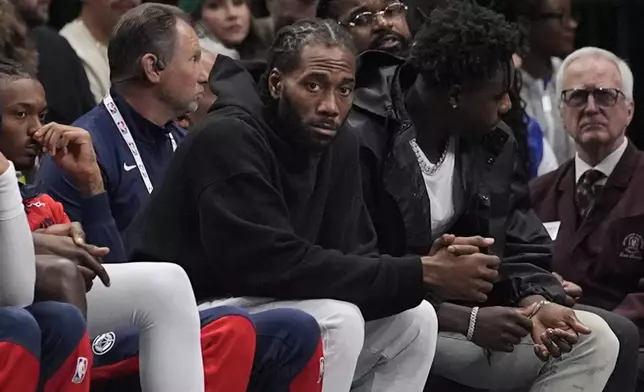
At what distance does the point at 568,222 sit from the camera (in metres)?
5.21

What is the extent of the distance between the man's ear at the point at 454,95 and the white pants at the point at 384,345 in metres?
0.71

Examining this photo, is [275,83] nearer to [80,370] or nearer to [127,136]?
[127,136]

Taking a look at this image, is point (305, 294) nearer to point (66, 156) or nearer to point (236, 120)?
point (236, 120)

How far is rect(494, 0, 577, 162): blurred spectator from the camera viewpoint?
246 inches

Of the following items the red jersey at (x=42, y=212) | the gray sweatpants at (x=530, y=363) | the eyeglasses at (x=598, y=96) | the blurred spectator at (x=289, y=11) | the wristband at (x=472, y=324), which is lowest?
the gray sweatpants at (x=530, y=363)

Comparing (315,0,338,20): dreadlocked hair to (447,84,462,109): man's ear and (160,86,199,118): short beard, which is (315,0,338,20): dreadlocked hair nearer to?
(447,84,462,109): man's ear

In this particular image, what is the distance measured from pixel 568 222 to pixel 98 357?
207cm

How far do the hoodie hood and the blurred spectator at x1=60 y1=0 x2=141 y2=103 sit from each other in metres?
1.26

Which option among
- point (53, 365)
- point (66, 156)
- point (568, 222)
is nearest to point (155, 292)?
point (53, 365)

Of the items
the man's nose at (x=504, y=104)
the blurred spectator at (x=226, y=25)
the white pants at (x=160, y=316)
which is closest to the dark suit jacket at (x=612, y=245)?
the man's nose at (x=504, y=104)

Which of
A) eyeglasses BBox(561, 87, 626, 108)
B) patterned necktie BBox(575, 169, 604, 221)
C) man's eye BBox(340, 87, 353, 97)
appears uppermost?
man's eye BBox(340, 87, 353, 97)

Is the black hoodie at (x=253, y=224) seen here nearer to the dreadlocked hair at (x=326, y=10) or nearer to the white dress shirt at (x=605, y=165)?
the dreadlocked hair at (x=326, y=10)

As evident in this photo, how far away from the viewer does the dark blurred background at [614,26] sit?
655 cm

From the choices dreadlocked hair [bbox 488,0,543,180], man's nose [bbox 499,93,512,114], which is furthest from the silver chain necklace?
dreadlocked hair [bbox 488,0,543,180]
